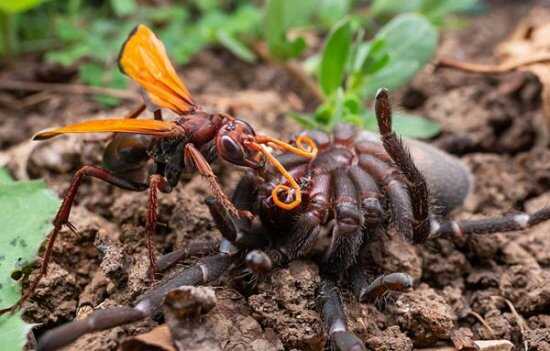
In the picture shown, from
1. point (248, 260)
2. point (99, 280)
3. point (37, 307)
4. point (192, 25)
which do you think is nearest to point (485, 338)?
point (248, 260)

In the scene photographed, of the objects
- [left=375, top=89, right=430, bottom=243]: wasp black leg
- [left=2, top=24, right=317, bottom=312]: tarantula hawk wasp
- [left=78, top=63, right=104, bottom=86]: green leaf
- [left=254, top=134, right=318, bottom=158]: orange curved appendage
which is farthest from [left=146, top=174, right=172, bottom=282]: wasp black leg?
[left=78, top=63, right=104, bottom=86]: green leaf

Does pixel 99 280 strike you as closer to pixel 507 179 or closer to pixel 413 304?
pixel 413 304

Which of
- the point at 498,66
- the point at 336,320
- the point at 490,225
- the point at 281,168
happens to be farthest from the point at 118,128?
the point at 498,66

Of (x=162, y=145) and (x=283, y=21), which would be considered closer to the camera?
(x=162, y=145)

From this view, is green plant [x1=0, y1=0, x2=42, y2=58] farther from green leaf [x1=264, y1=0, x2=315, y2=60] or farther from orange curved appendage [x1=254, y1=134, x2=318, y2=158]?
orange curved appendage [x1=254, y1=134, x2=318, y2=158]

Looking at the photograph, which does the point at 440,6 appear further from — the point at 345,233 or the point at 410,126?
the point at 345,233
